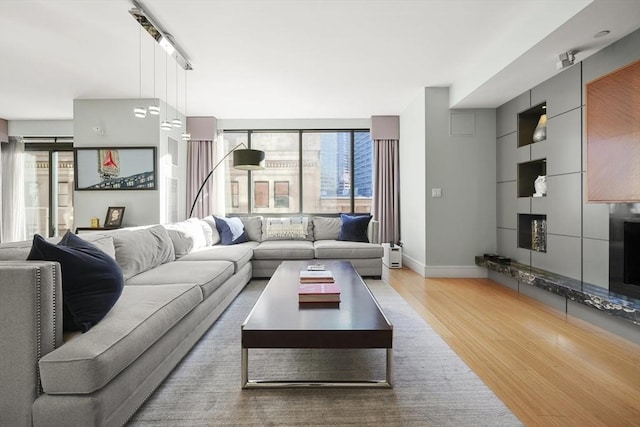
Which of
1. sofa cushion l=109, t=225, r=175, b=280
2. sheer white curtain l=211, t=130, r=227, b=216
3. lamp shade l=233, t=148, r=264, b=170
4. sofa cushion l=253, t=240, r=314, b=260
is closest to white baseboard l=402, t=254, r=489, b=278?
sofa cushion l=253, t=240, r=314, b=260

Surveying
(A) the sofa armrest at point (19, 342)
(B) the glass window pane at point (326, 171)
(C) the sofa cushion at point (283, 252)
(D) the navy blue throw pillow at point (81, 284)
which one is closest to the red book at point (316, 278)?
(D) the navy blue throw pillow at point (81, 284)

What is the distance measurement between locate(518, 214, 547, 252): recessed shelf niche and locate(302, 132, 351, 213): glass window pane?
2.81m

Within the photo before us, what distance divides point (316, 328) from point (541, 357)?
1.59m

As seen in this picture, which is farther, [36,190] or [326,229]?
[36,190]

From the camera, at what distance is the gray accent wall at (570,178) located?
274 cm

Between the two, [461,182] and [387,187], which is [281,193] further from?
[461,182]

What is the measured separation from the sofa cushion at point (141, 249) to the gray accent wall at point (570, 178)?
3884 millimetres

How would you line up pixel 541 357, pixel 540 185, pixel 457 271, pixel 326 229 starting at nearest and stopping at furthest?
pixel 541 357 → pixel 540 185 → pixel 457 271 → pixel 326 229

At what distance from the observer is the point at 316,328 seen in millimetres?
1617

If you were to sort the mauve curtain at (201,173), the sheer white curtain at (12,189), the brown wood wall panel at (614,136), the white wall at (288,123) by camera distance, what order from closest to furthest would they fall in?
1. the brown wood wall panel at (614,136)
2. the mauve curtain at (201,173)
3. the white wall at (288,123)
4. the sheer white curtain at (12,189)

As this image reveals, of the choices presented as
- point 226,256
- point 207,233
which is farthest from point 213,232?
point 226,256

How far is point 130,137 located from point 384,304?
14.3ft

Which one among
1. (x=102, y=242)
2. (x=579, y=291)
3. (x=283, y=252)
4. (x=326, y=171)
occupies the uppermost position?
(x=326, y=171)

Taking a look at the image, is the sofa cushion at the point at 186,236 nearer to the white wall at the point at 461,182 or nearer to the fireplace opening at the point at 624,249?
the white wall at the point at 461,182
